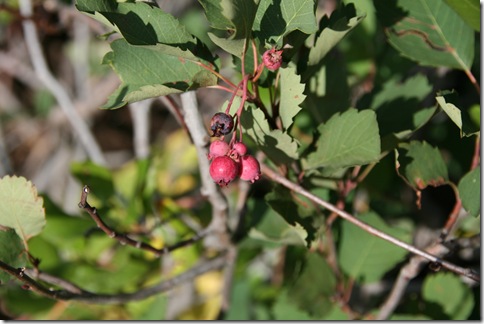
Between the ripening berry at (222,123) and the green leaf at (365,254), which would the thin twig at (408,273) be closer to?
the green leaf at (365,254)

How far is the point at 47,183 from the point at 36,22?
3.04 ft

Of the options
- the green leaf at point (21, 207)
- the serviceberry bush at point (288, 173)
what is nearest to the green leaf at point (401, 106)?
the serviceberry bush at point (288, 173)

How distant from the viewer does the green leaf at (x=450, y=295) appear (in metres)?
1.34

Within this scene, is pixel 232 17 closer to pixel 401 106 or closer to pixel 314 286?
pixel 401 106

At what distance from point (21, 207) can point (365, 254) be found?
0.77 meters

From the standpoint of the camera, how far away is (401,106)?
1130mm

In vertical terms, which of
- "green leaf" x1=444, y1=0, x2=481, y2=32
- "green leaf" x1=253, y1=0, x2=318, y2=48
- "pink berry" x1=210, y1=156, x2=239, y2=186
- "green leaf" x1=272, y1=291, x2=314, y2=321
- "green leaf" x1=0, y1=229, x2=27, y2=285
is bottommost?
"green leaf" x1=272, y1=291, x2=314, y2=321

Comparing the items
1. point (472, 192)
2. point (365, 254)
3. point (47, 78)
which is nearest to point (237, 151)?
point (472, 192)

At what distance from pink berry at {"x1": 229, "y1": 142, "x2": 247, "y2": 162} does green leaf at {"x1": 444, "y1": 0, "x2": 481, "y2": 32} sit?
45cm

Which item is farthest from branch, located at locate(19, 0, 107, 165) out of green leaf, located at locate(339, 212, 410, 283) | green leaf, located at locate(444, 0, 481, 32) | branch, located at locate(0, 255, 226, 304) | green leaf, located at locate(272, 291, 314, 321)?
green leaf, located at locate(444, 0, 481, 32)

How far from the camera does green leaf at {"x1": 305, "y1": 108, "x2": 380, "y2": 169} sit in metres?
0.94

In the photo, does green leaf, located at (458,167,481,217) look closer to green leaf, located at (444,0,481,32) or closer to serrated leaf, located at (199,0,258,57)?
green leaf, located at (444,0,481,32)

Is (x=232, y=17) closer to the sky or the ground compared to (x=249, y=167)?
closer to the sky

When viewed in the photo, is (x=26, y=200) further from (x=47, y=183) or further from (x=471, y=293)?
(x=47, y=183)
